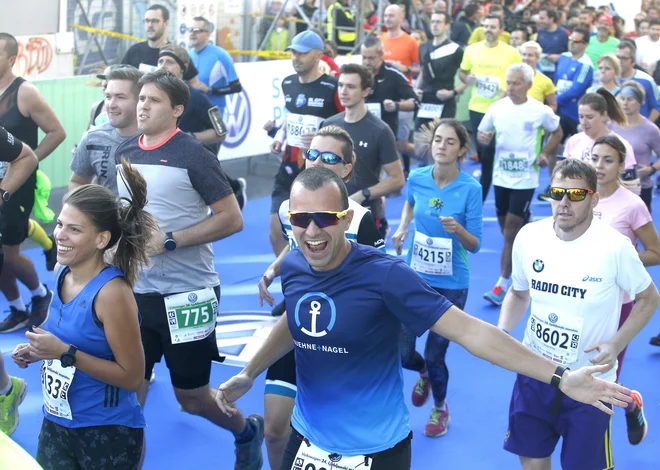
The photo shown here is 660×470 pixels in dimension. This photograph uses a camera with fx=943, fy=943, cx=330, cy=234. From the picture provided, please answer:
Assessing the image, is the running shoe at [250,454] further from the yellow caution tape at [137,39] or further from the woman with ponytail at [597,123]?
the yellow caution tape at [137,39]

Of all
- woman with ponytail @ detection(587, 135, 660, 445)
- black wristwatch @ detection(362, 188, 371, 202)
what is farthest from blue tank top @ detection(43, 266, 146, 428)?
black wristwatch @ detection(362, 188, 371, 202)

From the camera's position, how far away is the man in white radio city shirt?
13.4 ft

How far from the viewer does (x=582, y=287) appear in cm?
412

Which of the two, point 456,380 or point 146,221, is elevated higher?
point 146,221

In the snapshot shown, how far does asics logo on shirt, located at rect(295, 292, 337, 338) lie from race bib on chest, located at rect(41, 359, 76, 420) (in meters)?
0.90

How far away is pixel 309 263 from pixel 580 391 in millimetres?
1003

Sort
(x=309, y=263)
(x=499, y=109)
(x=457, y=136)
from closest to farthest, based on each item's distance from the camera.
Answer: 1. (x=309, y=263)
2. (x=457, y=136)
3. (x=499, y=109)

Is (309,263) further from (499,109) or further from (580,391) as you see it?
(499,109)

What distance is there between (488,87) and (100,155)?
724cm

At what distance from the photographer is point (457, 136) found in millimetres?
5797

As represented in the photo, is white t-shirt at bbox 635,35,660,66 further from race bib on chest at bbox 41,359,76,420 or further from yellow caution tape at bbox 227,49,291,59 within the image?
race bib on chest at bbox 41,359,76,420

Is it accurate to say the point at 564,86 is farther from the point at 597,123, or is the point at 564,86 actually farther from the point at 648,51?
the point at 597,123

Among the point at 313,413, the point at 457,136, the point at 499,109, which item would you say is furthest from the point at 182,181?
the point at 499,109

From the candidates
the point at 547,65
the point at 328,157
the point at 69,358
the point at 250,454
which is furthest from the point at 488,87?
the point at 69,358
